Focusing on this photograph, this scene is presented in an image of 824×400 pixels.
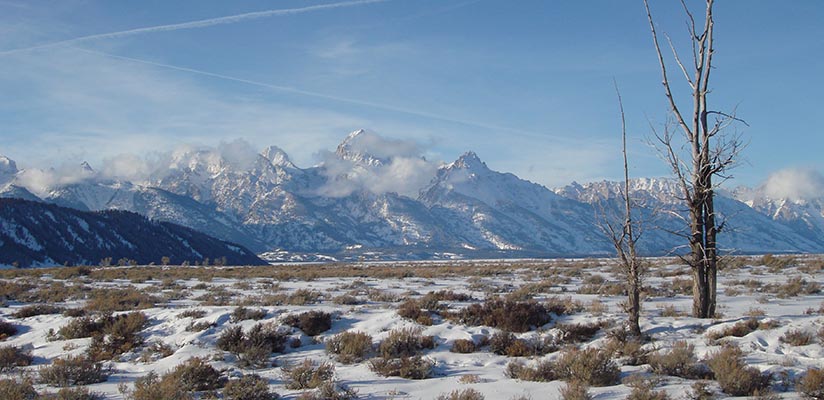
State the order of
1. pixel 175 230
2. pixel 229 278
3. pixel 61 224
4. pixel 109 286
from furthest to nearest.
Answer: pixel 175 230 < pixel 61 224 < pixel 229 278 < pixel 109 286

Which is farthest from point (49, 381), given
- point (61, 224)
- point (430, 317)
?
point (61, 224)

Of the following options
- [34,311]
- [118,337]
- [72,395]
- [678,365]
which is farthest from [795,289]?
[34,311]

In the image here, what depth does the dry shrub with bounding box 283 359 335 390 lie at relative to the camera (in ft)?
33.9

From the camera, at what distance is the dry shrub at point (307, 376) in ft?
33.9

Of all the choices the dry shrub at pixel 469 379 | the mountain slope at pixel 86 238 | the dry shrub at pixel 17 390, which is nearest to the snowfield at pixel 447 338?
the dry shrub at pixel 469 379

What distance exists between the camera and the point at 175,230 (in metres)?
144

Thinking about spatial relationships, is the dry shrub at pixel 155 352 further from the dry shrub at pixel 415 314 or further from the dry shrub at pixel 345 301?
the dry shrub at pixel 345 301

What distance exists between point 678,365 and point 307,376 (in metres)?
6.97

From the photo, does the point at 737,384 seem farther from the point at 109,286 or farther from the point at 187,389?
the point at 109,286

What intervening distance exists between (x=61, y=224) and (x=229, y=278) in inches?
3795

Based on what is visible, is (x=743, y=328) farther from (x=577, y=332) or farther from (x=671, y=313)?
(x=577, y=332)

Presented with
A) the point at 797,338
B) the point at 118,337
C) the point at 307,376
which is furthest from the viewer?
the point at 118,337

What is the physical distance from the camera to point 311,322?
586 inches

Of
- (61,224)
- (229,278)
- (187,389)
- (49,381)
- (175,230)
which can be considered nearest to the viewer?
(187,389)
